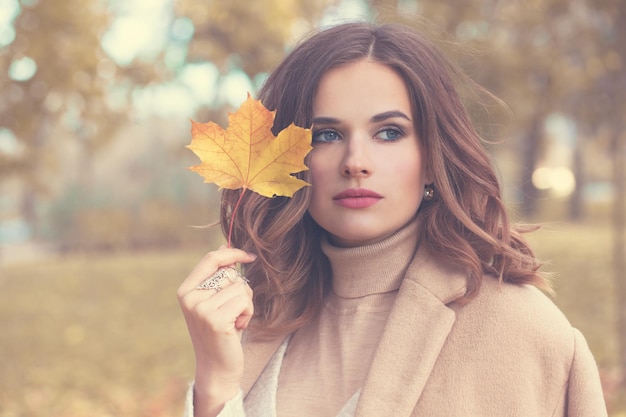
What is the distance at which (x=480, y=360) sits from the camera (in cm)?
157

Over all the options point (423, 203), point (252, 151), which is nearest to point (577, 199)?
point (423, 203)

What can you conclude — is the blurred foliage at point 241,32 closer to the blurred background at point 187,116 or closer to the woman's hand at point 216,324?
the blurred background at point 187,116

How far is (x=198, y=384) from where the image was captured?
1.69 metres

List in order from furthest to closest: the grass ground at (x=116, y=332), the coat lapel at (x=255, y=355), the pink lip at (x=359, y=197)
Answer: the grass ground at (x=116, y=332), the coat lapel at (x=255, y=355), the pink lip at (x=359, y=197)

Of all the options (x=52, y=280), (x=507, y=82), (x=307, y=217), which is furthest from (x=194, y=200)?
(x=307, y=217)

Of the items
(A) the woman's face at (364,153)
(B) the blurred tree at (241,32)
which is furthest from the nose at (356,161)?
(B) the blurred tree at (241,32)

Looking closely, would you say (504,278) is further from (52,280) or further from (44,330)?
(52,280)

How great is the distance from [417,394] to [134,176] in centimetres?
2254

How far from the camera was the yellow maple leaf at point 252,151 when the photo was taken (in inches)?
60.4

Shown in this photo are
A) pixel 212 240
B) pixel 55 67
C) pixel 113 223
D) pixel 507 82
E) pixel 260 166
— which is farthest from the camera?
pixel 113 223

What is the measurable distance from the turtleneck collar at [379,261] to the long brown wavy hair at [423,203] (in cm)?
6

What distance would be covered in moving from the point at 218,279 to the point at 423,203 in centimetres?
62

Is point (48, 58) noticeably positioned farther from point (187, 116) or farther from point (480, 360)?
point (480, 360)

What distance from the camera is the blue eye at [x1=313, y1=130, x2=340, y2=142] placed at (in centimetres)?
171
